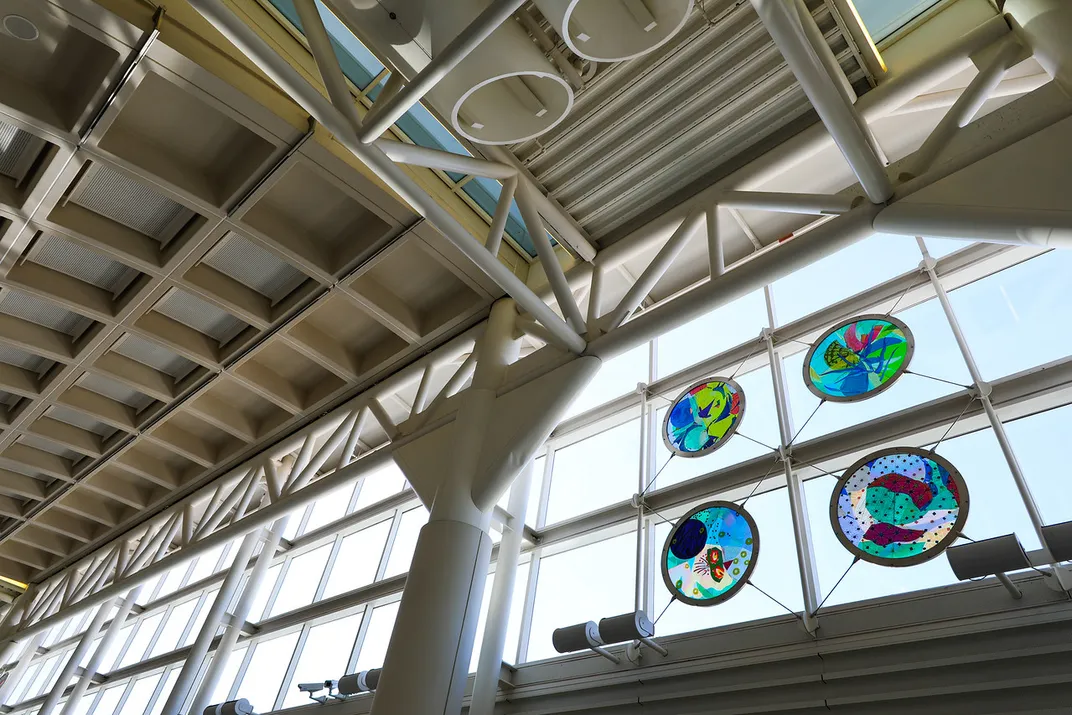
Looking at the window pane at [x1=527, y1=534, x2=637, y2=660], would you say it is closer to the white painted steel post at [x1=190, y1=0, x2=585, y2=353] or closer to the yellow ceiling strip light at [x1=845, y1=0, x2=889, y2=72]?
the white painted steel post at [x1=190, y1=0, x2=585, y2=353]

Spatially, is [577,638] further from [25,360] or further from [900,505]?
[25,360]

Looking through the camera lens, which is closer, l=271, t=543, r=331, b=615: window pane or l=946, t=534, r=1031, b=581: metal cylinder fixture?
l=946, t=534, r=1031, b=581: metal cylinder fixture

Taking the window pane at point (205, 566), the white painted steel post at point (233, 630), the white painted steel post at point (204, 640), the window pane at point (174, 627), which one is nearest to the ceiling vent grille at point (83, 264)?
the white painted steel post at point (233, 630)

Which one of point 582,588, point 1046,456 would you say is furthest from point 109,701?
point 1046,456

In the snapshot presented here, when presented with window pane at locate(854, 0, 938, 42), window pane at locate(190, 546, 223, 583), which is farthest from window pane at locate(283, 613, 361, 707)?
window pane at locate(854, 0, 938, 42)

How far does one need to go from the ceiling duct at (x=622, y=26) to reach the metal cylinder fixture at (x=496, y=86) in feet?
1.35

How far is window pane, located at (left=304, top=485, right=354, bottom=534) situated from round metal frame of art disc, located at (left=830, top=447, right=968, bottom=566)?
1237 cm

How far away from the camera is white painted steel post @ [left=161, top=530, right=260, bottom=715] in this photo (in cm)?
1391

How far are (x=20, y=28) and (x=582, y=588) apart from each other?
1024 cm

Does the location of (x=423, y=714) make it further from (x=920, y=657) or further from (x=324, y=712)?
(x=324, y=712)

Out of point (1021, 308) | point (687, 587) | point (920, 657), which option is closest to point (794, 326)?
point (1021, 308)

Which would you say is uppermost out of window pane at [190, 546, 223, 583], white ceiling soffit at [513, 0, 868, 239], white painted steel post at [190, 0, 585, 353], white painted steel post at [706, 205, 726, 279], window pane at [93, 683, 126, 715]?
window pane at [190, 546, 223, 583]

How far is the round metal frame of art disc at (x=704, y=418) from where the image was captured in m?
10.2

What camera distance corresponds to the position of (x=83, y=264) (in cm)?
1170
